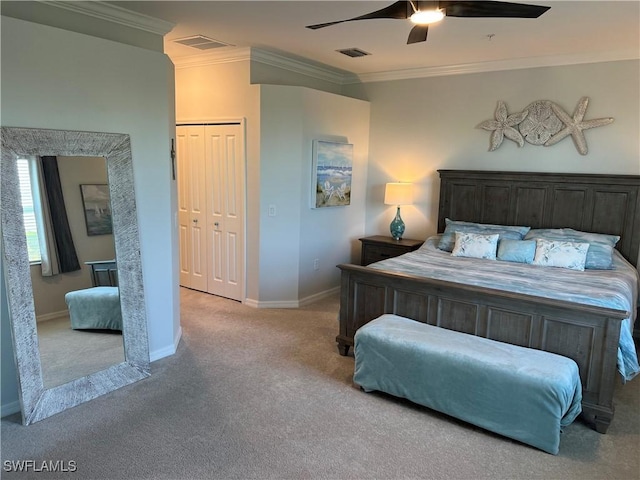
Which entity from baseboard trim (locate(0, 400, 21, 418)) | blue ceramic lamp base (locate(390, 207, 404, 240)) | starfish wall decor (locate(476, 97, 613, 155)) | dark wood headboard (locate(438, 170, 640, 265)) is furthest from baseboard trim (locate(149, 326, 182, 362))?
starfish wall decor (locate(476, 97, 613, 155))

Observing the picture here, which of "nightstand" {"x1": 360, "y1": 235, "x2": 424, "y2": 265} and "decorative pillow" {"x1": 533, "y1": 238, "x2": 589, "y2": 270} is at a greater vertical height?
"decorative pillow" {"x1": 533, "y1": 238, "x2": 589, "y2": 270}

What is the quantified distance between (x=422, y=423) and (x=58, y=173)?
2.80 metres

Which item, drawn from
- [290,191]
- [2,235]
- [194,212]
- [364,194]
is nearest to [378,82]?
[364,194]

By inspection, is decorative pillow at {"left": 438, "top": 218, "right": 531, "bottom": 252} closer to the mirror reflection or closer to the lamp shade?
the lamp shade

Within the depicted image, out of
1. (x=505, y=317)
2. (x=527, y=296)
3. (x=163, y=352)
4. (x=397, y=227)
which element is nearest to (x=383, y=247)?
(x=397, y=227)

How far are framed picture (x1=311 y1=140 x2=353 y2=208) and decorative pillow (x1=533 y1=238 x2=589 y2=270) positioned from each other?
2307mm

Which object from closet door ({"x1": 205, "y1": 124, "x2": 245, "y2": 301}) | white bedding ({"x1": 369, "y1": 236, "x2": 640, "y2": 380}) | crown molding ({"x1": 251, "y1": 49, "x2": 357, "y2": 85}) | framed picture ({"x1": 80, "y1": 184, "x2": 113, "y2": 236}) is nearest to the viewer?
white bedding ({"x1": 369, "y1": 236, "x2": 640, "y2": 380})

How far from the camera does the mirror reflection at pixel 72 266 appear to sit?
286cm

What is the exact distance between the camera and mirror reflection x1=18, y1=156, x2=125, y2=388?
2.86m

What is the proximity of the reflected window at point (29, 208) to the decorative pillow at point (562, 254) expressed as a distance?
3898 millimetres

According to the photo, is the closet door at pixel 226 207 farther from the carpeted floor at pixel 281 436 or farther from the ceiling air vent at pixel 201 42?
the carpeted floor at pixel 281 436

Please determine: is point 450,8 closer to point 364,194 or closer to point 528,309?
point 528,309

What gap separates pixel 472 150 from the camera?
5184 millimetres

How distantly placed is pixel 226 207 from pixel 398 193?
6.56 ft
